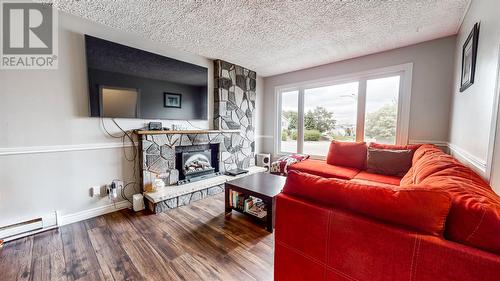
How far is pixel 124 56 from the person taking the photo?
2441mm

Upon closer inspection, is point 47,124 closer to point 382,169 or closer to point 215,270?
point 215,270

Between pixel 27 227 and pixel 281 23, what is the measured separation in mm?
3414

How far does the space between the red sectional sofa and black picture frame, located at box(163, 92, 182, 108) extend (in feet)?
7.72

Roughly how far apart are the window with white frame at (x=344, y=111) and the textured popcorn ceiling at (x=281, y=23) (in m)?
0.54

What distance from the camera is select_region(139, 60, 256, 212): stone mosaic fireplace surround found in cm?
263

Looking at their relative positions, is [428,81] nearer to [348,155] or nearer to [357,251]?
[348,155]

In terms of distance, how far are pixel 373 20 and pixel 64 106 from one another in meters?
3.58

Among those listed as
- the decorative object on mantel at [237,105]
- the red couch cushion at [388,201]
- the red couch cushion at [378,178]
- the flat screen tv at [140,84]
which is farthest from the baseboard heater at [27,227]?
the red couch cushion at [378,178]

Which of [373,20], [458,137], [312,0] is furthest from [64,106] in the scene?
[458,137]

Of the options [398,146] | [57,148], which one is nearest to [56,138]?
[57,148]

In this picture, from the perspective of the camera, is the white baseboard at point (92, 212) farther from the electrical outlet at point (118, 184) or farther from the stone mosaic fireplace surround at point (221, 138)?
the stone mosaic fireplace surround at point (221, 138)

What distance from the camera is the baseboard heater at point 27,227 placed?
6.04 ft

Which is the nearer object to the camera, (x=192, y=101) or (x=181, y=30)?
(x=181, y=30)

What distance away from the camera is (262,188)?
88.2 inches
